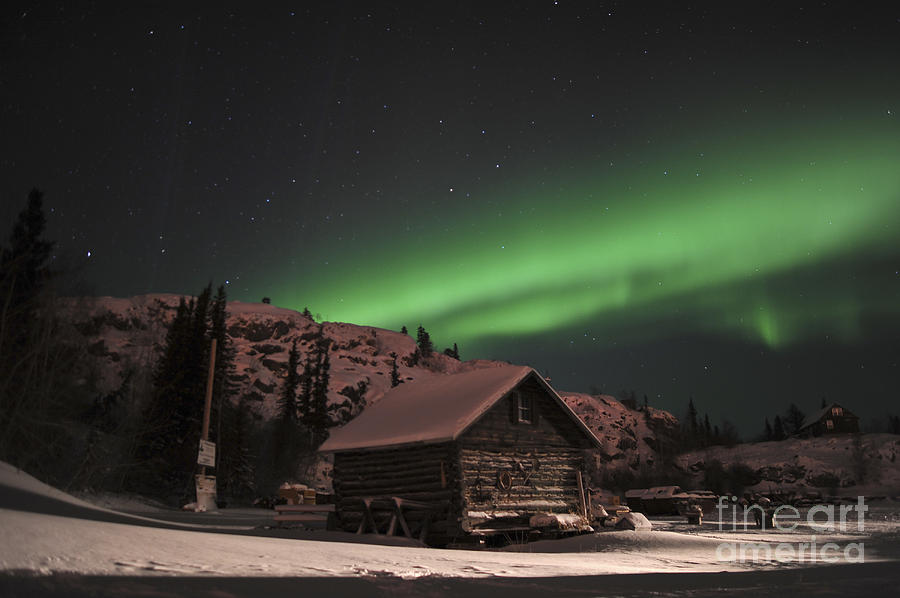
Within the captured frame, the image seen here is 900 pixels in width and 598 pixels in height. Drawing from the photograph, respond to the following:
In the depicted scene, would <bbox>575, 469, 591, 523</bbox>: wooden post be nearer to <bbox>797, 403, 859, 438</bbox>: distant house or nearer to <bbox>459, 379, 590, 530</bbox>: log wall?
<bbox>459, 379, 590, 530</bbox>: log wall

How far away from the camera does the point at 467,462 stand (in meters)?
22.1

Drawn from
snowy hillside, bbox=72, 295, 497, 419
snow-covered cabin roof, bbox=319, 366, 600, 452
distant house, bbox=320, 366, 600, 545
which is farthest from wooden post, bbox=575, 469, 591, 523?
snowy hillside, bbox=72, 295, 497, 419

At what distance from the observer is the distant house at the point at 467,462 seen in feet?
71.0

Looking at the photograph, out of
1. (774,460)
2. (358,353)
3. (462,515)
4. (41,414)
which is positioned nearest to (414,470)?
(462,515)

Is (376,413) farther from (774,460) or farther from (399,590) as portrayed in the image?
(774,460)

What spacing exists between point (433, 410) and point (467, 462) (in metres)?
2.79

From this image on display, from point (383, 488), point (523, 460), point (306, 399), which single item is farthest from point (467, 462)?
point (306, 399)

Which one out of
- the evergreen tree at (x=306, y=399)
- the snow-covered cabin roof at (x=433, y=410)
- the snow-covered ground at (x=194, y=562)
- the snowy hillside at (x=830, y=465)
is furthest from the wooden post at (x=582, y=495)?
the evergreen tree at (x=306, y=399)

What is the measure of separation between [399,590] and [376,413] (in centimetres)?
2036

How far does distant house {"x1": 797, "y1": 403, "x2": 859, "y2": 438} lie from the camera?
115m

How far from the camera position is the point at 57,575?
5113 mm

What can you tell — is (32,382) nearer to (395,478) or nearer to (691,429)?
(395,478)

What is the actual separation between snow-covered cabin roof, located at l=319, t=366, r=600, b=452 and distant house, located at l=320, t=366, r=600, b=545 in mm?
60

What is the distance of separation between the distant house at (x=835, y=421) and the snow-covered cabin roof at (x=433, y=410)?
112 meters
